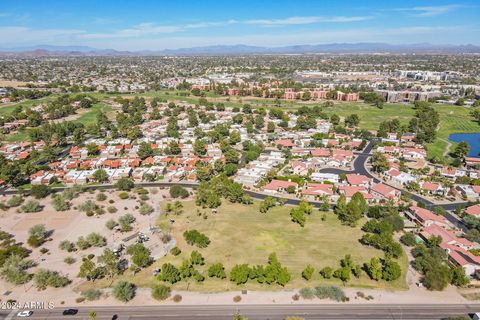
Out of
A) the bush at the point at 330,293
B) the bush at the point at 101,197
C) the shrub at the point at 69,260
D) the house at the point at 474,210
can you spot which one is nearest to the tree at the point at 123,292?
the shrub at the point at 69,260

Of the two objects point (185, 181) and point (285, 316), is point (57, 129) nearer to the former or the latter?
point (185, 181)

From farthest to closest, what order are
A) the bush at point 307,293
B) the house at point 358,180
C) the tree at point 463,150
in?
the tree at point 463,150 < the house at point 358,180 < the bush at point 307,293

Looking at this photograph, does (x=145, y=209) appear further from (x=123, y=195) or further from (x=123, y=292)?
(x=123, y=292)

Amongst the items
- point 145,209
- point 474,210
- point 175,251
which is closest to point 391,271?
point 474,210

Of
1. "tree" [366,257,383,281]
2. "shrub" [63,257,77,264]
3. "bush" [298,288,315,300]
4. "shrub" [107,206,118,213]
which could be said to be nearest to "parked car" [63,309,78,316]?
"shrub" [63,257,77,264]

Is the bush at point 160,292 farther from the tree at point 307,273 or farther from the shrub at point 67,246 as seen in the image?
the shrub at point 67,246

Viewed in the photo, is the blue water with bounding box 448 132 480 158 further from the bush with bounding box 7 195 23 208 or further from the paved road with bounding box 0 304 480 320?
the bush with bounding box 7 195 23 208

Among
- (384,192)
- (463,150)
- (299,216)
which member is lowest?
(384,192)
